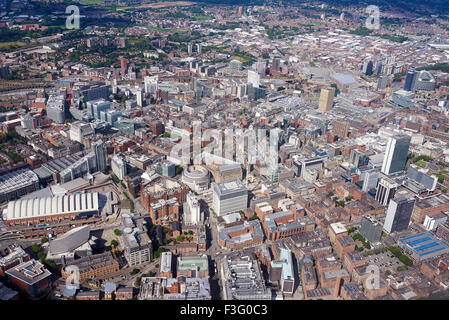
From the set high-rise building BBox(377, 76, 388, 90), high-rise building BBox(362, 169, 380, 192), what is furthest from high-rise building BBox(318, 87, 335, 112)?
high-rise building BBox(362, 169, 380, 192)

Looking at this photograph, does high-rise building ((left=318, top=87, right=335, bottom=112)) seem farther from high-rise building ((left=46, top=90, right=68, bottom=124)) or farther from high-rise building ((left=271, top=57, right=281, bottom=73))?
high-rise building ((left=46, top=90, right=68, bottom=124))

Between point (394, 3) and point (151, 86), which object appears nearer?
point (151, 86)

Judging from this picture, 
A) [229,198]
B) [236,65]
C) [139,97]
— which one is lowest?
[229,198]

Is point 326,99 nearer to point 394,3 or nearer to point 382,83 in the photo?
point 382,83

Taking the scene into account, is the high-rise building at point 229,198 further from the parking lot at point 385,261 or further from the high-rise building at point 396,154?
the high-rise building at point 396,154

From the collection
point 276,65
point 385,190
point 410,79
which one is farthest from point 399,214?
point 276,65

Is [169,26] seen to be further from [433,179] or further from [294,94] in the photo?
[433,179]
